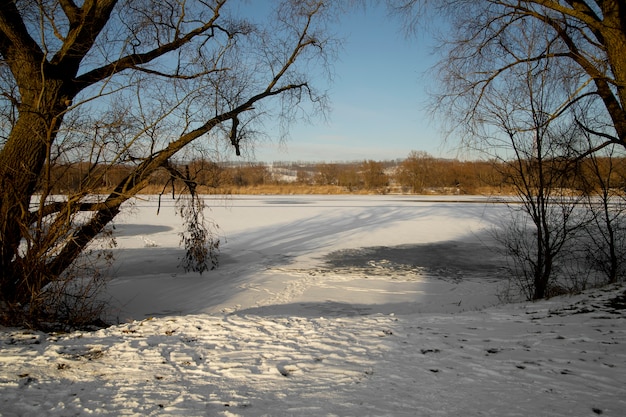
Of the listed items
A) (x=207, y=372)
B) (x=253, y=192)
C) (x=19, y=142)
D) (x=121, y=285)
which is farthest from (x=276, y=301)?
(x=253, y=192)

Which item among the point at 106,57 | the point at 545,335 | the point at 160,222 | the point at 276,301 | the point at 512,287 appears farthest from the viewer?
the point at 160,222

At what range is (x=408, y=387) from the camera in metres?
3.21

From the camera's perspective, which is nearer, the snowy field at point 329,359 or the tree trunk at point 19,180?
the snowy field at point 329,359

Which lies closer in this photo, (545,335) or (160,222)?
(545,335)

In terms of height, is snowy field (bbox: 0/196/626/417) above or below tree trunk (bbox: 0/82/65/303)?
below

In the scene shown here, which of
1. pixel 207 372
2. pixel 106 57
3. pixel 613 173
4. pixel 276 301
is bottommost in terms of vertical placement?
pixel 276 301

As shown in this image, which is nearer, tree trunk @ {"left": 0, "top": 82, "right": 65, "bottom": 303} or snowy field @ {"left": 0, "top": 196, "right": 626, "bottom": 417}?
snowy field @ {"left": 0, "top": 196, "right": 626, "bottom": 417}

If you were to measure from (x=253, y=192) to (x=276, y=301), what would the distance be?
1804 inches

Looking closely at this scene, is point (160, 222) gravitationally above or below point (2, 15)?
below

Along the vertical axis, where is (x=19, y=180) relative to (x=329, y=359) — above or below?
above

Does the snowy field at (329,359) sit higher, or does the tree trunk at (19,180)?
Result: the tree trunk at (19,180)

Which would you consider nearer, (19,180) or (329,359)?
(329,359)

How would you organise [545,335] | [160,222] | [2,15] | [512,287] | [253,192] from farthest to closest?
1. [253,192]
2. [160,222]
3. [512,287]
4. [2,15]
5. [545,335]

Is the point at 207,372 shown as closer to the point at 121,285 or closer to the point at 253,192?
the point at 121,285
